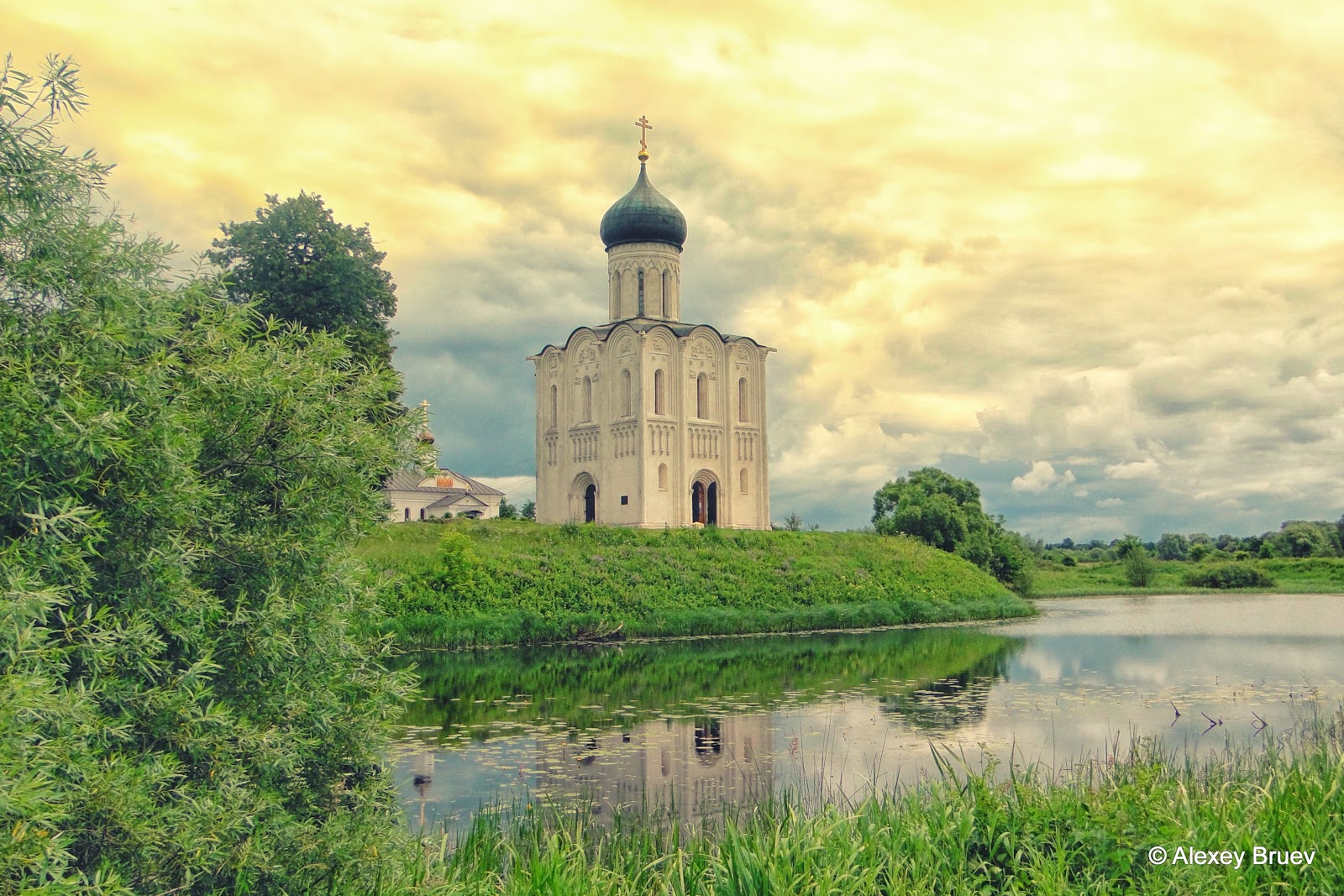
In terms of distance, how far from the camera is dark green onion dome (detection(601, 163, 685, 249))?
3928 cm

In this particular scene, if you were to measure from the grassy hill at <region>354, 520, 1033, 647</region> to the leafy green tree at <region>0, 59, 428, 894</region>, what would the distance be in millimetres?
16108

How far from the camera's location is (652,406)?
127 ft

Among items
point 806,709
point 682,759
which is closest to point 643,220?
point 806,709

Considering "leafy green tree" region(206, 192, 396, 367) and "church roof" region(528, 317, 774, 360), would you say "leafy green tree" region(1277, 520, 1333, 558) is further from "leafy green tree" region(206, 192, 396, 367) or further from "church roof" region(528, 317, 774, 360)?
"leafy green tree" region(206, 192, 396, 367)

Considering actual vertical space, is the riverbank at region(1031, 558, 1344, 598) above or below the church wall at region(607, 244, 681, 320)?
below

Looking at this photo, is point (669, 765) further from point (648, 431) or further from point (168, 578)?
point (648, 431)

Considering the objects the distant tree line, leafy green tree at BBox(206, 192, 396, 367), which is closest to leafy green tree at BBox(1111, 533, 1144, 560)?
the distant tree line

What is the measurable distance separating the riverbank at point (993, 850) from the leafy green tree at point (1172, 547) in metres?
77.4

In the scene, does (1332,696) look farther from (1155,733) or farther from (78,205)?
(78,205)

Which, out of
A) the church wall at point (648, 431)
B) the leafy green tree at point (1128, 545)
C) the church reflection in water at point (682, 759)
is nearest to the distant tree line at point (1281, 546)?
the leafy green tree at point (1128, 545)

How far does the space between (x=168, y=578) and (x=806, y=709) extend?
11.0 m

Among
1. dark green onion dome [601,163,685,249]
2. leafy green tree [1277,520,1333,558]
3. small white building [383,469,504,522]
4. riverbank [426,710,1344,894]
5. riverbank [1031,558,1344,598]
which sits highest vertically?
dark green onion dome [601,163,685,249]

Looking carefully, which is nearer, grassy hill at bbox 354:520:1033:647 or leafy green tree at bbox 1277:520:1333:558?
grassy hill at bbox 354:520:1033:647

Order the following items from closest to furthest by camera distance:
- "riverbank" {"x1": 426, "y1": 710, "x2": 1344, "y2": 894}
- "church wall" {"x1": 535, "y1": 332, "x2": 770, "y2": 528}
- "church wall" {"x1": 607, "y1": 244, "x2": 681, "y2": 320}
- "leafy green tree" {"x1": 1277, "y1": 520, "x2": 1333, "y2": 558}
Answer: "riverbank" {"x1": 426, "y1": 710, "x2": 1344, "y2": 894} → "church wall" {"x1": 535, "y1": 332, "x2": 770, "y2": 528} → "church wall" {"x1": 607, "y1": 244, "x2": 681, "y2": 320} → "leafy green tree" {"x1": 1277, "y1": 520, "x2": 1333, "y2": 558}
